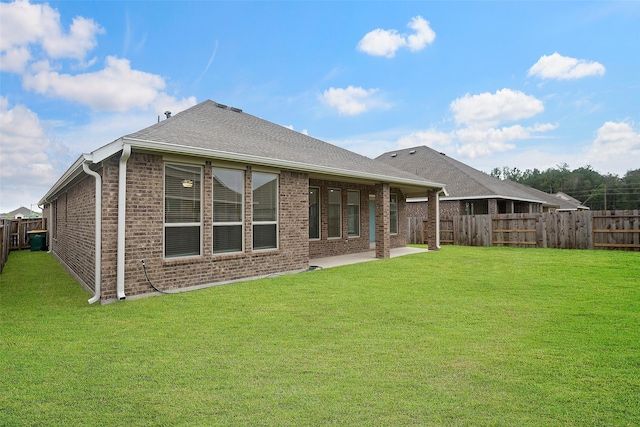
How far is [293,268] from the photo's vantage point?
950 cm

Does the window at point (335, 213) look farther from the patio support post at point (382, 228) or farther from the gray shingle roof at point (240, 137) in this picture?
the patio support post at point (382, 228)

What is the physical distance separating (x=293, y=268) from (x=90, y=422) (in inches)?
277

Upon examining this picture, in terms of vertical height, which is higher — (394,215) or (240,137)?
(240,137)

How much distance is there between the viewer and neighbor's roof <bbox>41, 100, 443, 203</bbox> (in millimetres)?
6777

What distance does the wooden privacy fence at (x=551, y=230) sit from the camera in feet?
46.6

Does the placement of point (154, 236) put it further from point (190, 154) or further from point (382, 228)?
point (382, 228)

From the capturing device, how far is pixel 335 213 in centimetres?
1307

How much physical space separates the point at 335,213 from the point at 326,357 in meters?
9.52

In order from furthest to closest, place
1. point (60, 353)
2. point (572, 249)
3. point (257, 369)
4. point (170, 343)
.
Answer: point (572, 249) < point (170, 343) < point (60, 353) < point (257, 369)

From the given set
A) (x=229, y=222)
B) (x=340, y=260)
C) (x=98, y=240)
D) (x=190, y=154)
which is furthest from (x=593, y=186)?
(x=98, y=240)

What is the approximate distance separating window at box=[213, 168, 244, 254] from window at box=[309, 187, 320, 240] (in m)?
4.18

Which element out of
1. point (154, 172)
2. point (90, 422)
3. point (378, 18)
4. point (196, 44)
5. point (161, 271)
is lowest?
point (90, 422)

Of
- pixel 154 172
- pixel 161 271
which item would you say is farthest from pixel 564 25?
pixel 161 271

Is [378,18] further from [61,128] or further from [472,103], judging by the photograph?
[472,103]
